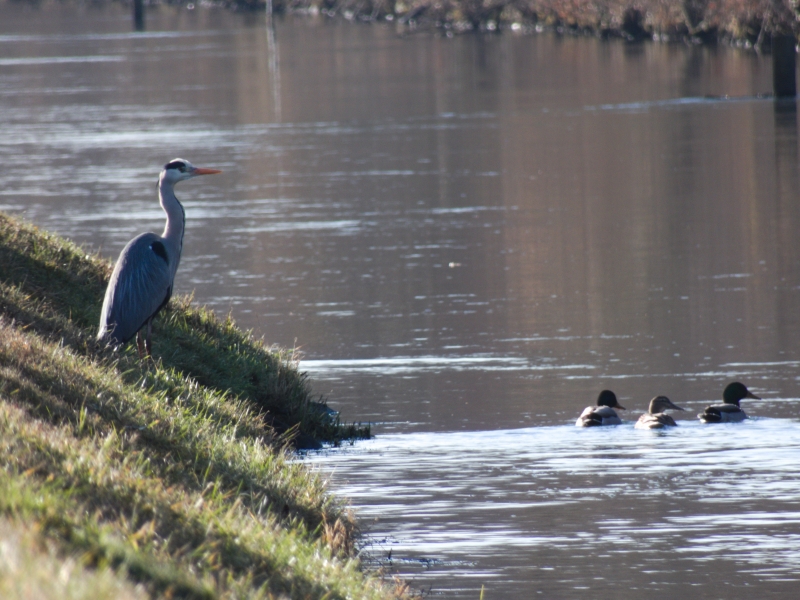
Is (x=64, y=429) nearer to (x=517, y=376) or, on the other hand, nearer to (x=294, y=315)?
(x=517, y=376)

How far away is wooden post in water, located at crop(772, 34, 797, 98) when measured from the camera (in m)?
33.3

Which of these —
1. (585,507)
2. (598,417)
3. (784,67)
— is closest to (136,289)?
(585,507)

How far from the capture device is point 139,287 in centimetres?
908

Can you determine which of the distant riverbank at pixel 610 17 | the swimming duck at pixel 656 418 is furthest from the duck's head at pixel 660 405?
the distant riverbank at pixel 610 17

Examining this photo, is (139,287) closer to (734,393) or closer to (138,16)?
(734,393)

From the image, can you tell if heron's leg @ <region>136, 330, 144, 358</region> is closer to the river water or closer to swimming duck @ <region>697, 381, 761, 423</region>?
the river water

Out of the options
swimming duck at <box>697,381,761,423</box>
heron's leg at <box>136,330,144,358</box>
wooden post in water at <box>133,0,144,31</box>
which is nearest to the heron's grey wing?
heron's leg at <box>136,330,144,358</box>

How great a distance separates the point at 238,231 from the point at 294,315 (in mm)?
6106

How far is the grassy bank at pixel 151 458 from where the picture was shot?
15.5ft

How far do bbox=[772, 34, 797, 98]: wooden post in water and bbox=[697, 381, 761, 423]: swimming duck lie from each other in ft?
78.8

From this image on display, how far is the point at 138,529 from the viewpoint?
17.6ft

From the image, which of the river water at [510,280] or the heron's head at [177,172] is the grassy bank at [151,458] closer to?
the river water at [510,280]

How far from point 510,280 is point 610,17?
162 feet

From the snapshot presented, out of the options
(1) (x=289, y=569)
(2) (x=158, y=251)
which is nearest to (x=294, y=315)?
(2) (x=158, y=251)
